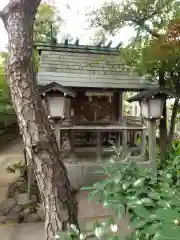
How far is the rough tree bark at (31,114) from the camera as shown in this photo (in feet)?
6.19

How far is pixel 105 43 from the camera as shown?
23.2 feet

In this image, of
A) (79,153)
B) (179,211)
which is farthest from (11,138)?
(179,211)

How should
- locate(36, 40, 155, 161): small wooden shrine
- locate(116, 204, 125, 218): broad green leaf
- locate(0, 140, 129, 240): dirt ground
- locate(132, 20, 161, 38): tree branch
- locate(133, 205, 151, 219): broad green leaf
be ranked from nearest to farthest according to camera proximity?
locate(133, 205, 151, 219): broad green leaf, locate(116, 204, 125, 218): broad green leaf, locate(0, 140, 129, 240): dirt ground, locate(132, 20, 161, 38): tree branch, locate(36, 40, 155, 161): small wooden shrine

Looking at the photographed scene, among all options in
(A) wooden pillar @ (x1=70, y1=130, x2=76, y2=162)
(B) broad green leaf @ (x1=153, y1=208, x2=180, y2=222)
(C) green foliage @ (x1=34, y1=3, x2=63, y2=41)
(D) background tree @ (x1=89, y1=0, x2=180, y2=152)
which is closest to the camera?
(B) broad green leaf @ (x1=153, y1=208, x2=180, y2=222)

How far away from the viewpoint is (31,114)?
1895mm

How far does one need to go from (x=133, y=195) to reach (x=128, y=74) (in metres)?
5.17

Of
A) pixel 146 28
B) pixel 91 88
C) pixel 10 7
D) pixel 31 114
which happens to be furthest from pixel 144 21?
pixel 31 114

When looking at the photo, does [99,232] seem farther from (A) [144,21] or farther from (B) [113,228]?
(A) [144,21]

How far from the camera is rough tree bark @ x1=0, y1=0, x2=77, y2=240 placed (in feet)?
6.19

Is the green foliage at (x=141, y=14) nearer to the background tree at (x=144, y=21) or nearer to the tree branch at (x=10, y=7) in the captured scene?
the background tree at (x=144, y=21)

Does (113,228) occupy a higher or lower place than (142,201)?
lower

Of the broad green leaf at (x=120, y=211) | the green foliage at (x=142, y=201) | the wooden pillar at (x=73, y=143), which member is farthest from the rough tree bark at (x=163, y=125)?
the broad green leaf at (x=120, y=211)

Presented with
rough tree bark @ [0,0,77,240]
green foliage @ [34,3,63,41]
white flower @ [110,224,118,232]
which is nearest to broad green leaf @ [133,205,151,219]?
white flower @ [110,224,118,232]

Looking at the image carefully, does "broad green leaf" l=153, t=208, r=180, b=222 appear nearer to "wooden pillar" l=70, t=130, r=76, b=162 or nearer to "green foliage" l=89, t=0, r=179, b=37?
"wooden pillar" l=70, t=130, r=76, b=162
